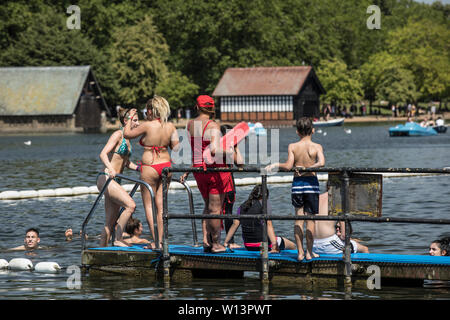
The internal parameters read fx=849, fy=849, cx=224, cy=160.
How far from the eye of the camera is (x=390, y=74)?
10250cm

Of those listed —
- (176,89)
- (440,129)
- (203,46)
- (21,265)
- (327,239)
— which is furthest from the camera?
(203,46)

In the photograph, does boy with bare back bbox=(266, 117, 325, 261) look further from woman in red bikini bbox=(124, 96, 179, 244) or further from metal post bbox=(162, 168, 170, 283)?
woman in red bikini bbox=(124, 96, 179, 244)

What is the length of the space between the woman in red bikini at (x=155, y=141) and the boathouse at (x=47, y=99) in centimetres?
7158

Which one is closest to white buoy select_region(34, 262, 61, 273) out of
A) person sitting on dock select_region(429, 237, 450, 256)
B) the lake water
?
the lake water

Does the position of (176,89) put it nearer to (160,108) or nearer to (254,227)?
(254,227)

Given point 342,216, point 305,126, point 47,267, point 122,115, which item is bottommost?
point 47,267

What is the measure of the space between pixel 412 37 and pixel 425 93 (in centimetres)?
963

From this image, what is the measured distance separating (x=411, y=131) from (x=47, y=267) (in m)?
50.6

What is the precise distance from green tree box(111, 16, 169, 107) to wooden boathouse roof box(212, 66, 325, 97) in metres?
6.94

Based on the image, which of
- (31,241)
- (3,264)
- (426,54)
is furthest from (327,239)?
(426,54)

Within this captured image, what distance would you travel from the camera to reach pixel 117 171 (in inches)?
465

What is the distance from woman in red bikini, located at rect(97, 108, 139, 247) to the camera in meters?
11.3
